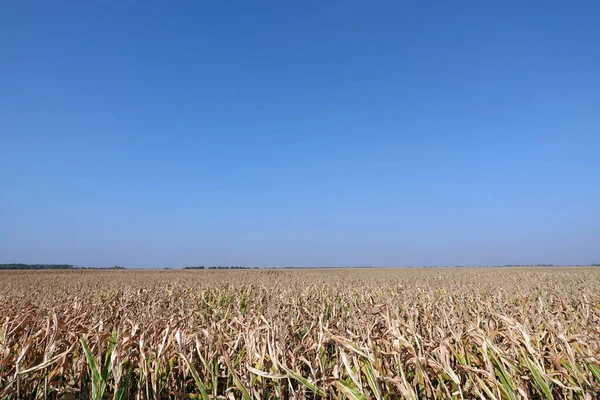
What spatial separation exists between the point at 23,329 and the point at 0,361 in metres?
2.20

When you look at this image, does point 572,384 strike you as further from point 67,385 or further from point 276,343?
point 67,385

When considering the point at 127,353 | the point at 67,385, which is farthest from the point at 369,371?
the point at 67,385

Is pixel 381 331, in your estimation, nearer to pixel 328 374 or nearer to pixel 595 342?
pixel 328 374

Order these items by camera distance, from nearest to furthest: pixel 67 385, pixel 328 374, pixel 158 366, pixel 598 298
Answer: pixel 67 385
pixel 158 366
pixel 328 374
pixel 598 298

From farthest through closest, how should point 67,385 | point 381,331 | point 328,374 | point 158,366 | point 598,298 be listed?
point 598,298 < point 381,331 < point 328,374 < point 158,366 < point 67,385

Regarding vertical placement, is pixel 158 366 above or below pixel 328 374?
above

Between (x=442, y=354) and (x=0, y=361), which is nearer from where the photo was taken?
(x=442, y=354)

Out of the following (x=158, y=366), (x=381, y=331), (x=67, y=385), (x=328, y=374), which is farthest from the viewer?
(x=381, y=331)

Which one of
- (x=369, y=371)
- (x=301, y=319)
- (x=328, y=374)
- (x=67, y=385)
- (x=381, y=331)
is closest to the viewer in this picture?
(x=369, y=371)

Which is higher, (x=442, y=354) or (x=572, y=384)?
(x=442, y=354)

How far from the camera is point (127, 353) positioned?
321cm

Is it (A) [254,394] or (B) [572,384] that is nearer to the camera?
(A) [254,394]

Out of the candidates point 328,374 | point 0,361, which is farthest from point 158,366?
point 328,374

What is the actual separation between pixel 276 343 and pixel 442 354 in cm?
127
